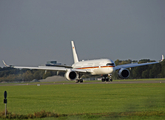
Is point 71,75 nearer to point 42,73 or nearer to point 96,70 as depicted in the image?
point 96,70

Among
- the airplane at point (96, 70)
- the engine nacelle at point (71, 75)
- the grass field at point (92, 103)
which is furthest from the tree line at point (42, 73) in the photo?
the grass field at point (92, 103)

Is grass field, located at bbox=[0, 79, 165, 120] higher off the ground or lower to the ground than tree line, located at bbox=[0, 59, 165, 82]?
lower

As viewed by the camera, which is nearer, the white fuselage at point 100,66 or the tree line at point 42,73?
the white fuselage at point 100,66

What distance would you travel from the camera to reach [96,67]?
7325cm

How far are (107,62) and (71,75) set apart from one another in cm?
814

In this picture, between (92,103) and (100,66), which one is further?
(100,66)

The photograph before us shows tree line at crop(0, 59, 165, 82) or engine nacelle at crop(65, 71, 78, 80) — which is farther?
tree line at crop(0, 59, 165, 82)

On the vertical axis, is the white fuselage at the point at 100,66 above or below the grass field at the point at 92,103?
above

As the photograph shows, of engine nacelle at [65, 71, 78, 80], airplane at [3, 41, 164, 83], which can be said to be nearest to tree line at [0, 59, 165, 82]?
airplane at [3, 41, 164, 83]

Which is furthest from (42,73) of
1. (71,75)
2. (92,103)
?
(92,103)

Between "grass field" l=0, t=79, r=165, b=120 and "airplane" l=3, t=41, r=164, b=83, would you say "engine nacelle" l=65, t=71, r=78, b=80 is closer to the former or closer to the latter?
"airplane" l=3, t=41, r=164, b=83

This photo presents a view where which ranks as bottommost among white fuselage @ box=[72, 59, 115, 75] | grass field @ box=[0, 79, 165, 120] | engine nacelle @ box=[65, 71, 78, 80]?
grass field @ box=[0, 79, 165, 120]

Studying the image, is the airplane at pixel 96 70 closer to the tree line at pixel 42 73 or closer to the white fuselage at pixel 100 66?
the white fuselage at pixel 100 66

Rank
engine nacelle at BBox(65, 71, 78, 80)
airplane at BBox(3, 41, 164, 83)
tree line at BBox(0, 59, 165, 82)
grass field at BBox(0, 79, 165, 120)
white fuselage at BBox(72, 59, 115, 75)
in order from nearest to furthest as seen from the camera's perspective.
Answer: grass field at BBox(0, 79, 165, 120), white fuselage at BBox(72, 59, 115, 75), airplane at BBox(3, 41, 164, 83), engine nacelle at BBox(65, 71, 78, 80), tree line at BBox(0, 59, 165, 82)
